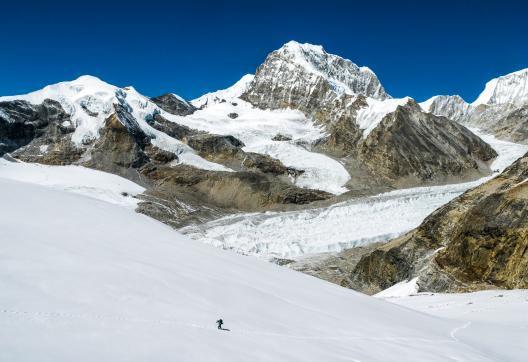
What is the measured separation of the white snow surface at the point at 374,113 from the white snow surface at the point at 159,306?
514 ft

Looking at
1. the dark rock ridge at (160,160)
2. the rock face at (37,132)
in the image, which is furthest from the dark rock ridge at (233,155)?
the rock face at (37,132)

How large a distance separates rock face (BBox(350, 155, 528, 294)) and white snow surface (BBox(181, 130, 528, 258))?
120 ft

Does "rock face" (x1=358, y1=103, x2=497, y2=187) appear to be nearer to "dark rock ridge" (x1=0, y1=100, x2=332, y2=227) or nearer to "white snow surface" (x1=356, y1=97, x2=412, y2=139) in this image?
"white snow surface" (x1=356, y1=97, x2=412, y2=139)

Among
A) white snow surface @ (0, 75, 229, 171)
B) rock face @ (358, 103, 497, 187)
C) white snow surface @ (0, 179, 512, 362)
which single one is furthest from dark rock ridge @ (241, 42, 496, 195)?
white snow surface @ (0, 179, 512, 362)

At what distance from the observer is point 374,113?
176875 millimetres

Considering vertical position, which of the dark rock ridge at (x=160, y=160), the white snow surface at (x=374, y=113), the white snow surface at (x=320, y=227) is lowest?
the white snow surface at (x=320, y=227)

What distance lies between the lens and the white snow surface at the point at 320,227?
85.1 metres

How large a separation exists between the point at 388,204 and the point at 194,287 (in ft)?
315

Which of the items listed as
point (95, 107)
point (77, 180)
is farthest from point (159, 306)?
point (95, 107)

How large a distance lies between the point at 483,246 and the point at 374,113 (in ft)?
478

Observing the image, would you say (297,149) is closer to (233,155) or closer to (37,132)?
(233,155)

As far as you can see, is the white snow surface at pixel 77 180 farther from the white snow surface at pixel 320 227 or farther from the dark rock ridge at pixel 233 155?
the dark rock ridge at pixel 233 155

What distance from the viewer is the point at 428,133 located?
166750 millimetres

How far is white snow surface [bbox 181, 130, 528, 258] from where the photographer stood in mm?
85062
